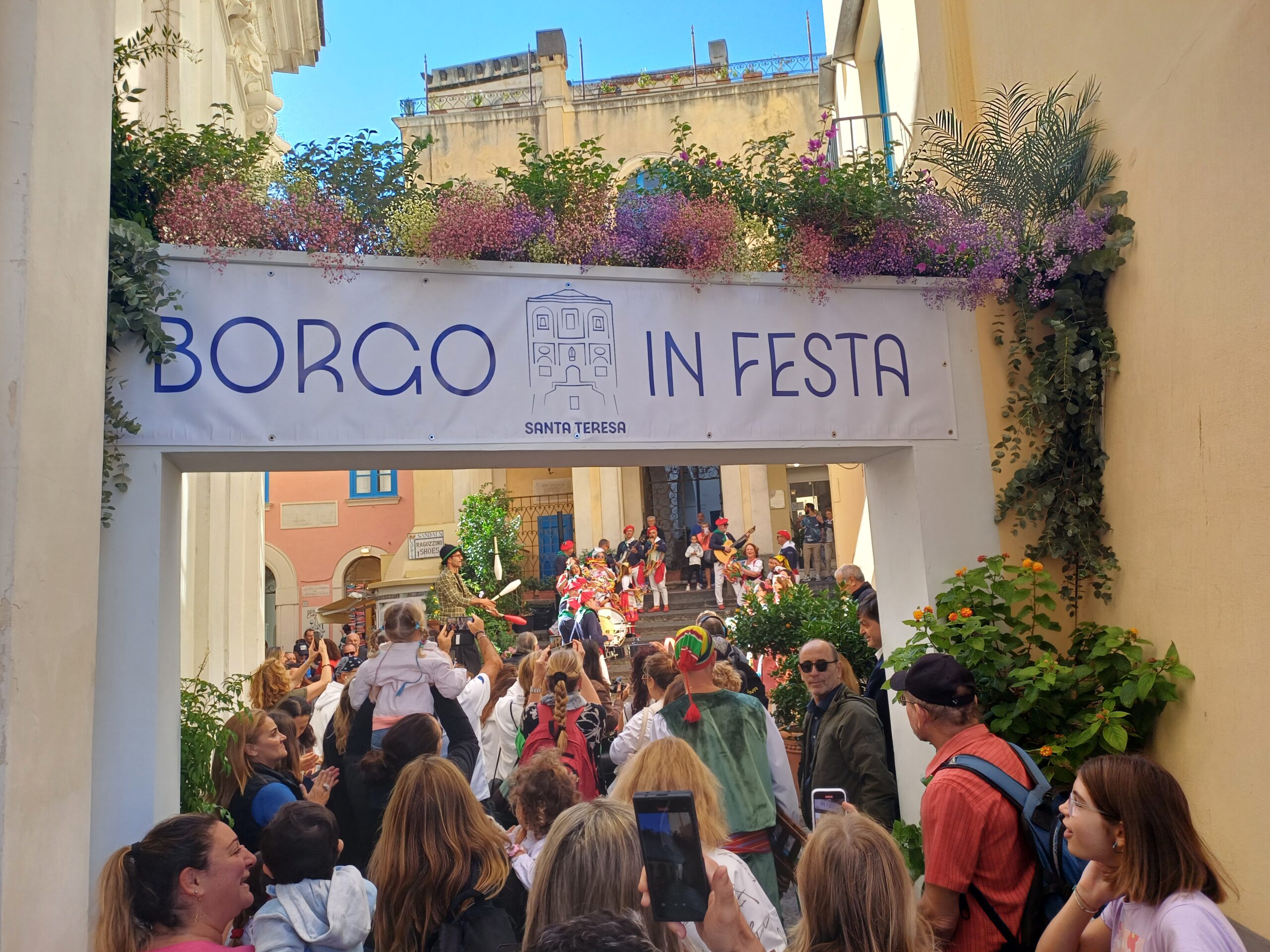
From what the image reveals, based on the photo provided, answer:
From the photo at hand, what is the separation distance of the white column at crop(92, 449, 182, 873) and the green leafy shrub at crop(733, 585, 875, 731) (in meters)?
4.38

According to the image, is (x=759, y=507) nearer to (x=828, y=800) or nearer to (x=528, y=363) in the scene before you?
(x=528, y=363)

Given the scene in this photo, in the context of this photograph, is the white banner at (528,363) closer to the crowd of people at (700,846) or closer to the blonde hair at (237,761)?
the crowd of people at (700,846)

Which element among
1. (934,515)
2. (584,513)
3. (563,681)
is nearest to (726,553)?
(584,513)

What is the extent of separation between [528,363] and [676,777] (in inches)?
90.3

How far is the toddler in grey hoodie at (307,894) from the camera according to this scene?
3295 mm

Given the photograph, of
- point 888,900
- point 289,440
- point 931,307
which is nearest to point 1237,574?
point 931,307

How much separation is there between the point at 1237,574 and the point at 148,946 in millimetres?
4348

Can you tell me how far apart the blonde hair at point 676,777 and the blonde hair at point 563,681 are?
2362 millimetres

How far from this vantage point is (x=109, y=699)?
4.13 meters

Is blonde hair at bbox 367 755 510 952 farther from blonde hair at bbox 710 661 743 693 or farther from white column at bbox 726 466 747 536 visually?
white column at bbox 726 466 747 536

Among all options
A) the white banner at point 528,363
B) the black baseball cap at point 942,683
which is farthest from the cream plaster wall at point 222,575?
the black baseball cap at point 942,683

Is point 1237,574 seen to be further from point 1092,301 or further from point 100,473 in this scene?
point 100,473

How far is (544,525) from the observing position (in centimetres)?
2839

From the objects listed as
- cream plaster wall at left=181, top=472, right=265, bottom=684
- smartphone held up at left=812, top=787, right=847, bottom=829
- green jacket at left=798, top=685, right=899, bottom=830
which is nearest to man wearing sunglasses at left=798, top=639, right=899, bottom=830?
green jacket at left=798, top=685, right=899, bottom=830
